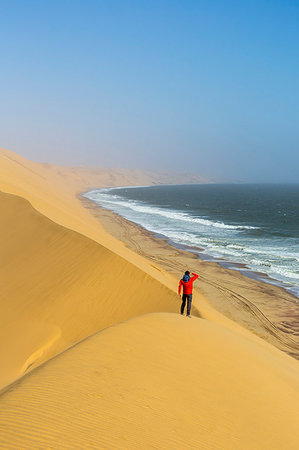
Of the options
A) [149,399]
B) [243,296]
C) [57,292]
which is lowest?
[243,296]

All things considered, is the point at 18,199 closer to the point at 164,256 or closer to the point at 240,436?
the point at 164,256

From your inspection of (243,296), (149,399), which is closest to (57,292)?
(149,399)

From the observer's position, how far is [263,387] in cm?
554

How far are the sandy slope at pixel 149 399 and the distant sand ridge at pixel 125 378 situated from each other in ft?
0.05

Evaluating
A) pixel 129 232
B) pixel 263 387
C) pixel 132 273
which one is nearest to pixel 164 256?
pixel 129 232

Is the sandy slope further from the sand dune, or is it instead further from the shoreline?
the shoreline

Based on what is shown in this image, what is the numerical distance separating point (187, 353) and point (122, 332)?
125 centimetres

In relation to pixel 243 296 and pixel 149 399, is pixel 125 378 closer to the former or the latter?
pixel 149 399

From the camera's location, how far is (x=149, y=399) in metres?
4.18

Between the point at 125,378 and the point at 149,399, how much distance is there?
52 centimetres

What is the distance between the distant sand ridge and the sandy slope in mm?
15

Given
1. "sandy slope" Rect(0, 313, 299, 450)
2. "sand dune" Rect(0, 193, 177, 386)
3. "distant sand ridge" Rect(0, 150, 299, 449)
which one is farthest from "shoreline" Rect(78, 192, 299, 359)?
"sandy slope" Rect(0, 313, 299, 450)

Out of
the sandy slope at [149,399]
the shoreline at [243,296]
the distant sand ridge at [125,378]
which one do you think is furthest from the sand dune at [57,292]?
the shoreline at [243,296]

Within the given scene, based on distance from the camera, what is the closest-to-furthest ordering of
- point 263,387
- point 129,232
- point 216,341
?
1. point 263,387
2. point 216,341
3. point 129,232
